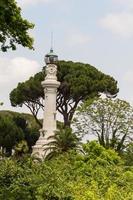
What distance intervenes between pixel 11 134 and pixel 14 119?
5465 mm

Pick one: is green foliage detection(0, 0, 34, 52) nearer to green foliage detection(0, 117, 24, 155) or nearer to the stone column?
the stone column

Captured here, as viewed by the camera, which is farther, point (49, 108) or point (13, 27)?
point (49, 108)

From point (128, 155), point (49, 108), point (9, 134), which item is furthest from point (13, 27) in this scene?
point (9, 134)

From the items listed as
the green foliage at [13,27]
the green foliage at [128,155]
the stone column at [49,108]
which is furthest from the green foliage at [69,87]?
the green foliage at [13,27]

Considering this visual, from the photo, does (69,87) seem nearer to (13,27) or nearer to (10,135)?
(10,135)

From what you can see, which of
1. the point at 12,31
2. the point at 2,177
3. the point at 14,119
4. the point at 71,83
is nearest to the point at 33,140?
the point at 14,119

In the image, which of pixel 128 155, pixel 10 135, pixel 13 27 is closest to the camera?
pixel 13 27

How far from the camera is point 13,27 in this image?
14.2 metres

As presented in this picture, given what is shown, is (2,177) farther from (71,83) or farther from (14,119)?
(14,119)

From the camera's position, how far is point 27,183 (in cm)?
1728

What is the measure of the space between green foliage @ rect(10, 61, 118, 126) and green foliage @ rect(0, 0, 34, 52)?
44.9 m

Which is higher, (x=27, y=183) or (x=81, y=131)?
(x=81, y=131)

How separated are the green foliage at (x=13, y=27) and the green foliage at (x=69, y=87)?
4486 cm

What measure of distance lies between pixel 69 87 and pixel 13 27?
46710 mm
